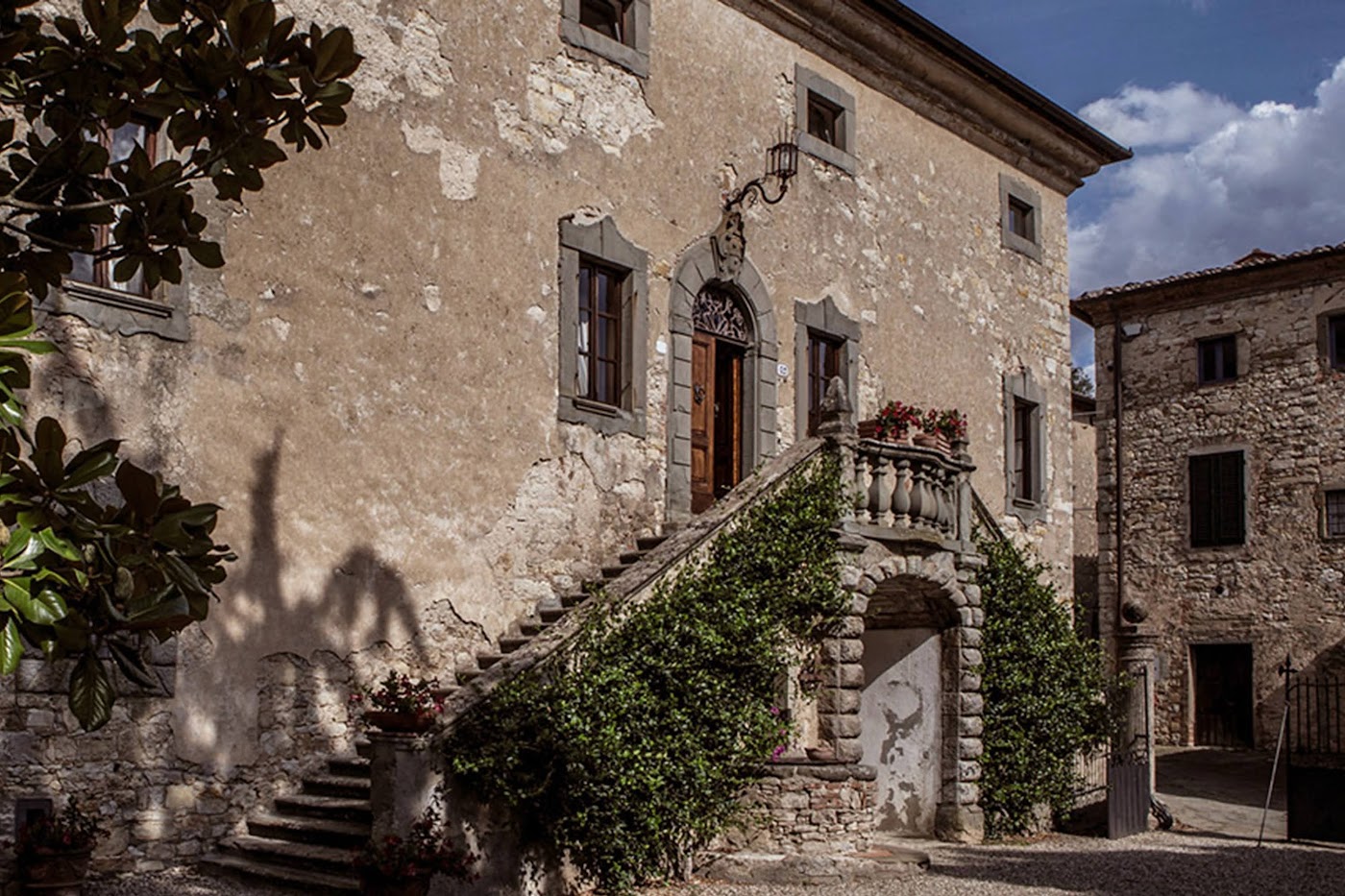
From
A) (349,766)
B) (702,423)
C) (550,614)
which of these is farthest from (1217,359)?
(349,766)

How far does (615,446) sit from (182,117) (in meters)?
7.95

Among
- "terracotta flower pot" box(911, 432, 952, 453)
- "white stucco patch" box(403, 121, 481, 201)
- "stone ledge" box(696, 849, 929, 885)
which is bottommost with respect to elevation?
"stone ledge" box(696, 849, 929, 885)

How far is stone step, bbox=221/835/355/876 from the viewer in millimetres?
8242

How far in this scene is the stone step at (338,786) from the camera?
9016 millimetres

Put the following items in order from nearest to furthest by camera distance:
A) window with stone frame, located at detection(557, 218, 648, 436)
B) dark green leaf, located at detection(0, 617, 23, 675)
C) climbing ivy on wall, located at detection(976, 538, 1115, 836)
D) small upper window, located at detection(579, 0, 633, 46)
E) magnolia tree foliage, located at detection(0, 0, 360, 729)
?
dark green leaf, located at detection(0, 617, 23, 675)
magnolia tree foliage, located at detection(0, 0, 360, 729)
window with stone frame, located at detection(557, 218, 648, 436)
small upper window, located at detection(579, 0, 633, 46)
climbing ivy on wall, located at detection(976, 538, 1115, 836)

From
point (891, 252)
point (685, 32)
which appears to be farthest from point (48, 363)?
point (891, 252)

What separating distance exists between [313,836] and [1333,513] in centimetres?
1779

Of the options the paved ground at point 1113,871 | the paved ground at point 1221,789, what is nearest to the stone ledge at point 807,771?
the paved ground at point 1113,871

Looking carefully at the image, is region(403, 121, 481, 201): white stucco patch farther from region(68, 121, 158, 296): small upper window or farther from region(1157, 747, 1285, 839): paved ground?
region(1157, 747, 1285, 839): paved ground

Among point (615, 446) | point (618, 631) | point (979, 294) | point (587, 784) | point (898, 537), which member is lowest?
point (587, 784)

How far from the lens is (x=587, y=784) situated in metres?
8.63

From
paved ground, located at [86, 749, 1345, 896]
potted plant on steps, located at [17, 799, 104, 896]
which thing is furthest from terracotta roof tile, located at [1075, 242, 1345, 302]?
potted plant on steps, located at [17, 799, 104, 896]

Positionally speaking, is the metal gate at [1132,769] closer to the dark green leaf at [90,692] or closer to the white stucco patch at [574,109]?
the white stucco patch at [574,109]

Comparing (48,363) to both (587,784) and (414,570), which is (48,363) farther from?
(587,784)
